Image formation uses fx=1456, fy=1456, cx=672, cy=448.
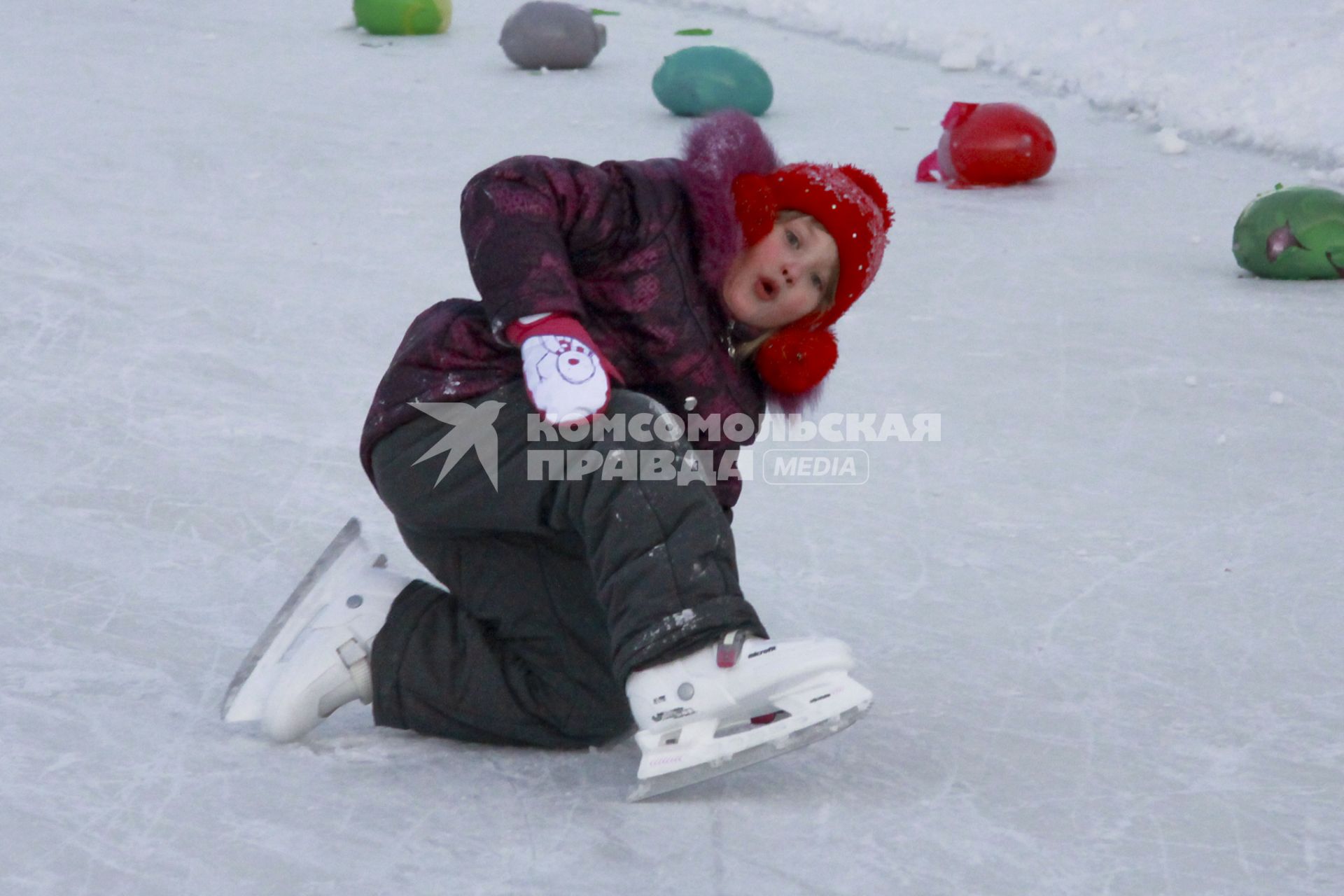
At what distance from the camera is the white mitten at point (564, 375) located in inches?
48.1

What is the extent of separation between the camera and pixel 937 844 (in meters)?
1.19

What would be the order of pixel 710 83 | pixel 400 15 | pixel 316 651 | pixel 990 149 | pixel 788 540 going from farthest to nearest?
1. pixel 400 15
2. pixel 710 83
3. pixel 990 149
4. pixel 788 540
5. pixel 316 651

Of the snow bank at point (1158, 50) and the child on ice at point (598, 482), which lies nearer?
the child on ice at point (598, 482)

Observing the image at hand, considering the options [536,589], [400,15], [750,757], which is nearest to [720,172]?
[536,589]

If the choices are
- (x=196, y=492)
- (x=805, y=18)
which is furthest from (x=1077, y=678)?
(x=805, y=18)

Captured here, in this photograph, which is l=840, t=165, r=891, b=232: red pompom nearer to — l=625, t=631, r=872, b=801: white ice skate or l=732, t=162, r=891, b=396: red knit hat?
l=732, t=162, r=891, b=396: red knit hat

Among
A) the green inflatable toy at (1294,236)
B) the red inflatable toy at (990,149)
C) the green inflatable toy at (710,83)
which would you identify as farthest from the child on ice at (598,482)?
the green inflatable toy at (710,83)

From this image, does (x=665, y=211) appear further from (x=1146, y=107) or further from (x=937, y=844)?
(x=1146, y=107)

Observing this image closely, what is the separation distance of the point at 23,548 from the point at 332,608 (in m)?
0.53

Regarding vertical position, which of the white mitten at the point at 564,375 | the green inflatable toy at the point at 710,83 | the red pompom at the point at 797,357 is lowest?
the green inflatable toy at the point at 710,83

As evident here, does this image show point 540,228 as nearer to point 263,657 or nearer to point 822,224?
Result: point 822,224

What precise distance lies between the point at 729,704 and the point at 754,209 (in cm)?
50

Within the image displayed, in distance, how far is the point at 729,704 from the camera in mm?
1234

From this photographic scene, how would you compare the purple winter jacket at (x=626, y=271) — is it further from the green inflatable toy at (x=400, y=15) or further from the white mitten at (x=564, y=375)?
the green inflatable toy at (x=400, y=15)
